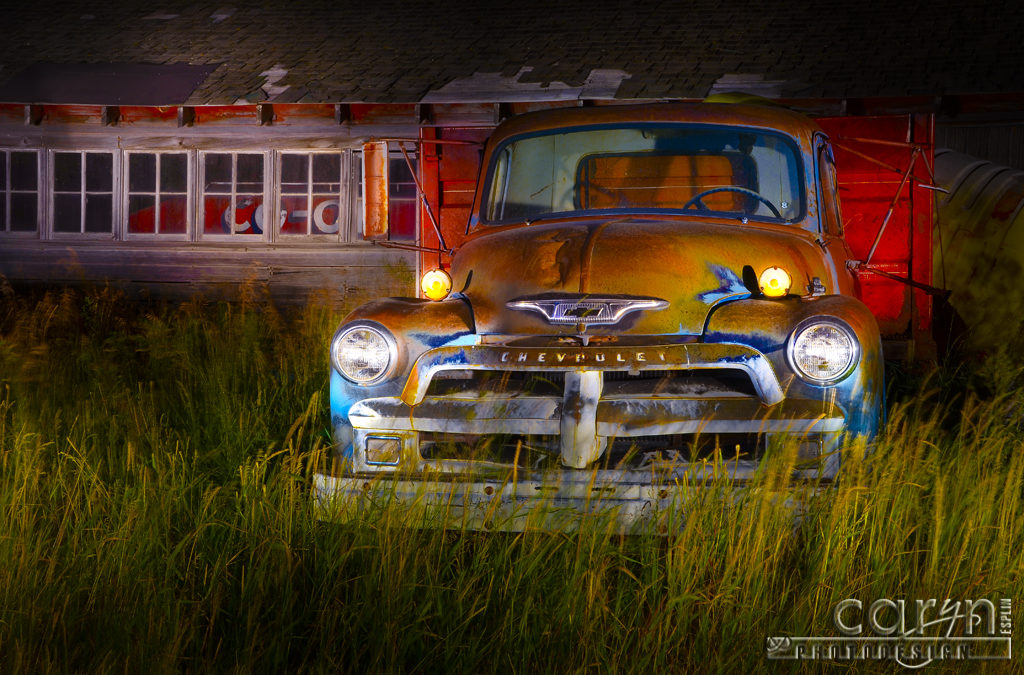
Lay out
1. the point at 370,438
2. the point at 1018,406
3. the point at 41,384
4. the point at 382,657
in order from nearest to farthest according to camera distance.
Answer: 1. the point at 382,657
2. the point at 370,438
3. the point at 1018,406
4. the point at 41,384

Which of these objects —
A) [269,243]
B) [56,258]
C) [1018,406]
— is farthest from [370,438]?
[56,258]

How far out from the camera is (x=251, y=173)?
14016 mm

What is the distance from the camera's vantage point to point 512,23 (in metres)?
15.2

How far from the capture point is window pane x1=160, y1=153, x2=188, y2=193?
14227mm

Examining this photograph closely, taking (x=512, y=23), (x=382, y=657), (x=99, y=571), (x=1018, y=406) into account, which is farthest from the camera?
(x=512, y=23)

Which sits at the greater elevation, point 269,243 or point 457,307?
point 269,243

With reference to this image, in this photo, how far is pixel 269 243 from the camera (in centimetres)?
1378

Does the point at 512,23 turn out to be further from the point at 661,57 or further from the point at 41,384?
the point at 41,384

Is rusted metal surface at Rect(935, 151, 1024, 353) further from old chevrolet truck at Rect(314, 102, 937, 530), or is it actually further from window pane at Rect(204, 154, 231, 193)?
window pane at Rect(204, 154, 231, 193)

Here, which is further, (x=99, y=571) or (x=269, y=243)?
(x=269, y=243)

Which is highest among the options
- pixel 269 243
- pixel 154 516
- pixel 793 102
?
pixel 793 102

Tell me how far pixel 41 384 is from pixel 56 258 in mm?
9080

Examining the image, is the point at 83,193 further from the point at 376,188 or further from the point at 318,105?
the point at 376,188

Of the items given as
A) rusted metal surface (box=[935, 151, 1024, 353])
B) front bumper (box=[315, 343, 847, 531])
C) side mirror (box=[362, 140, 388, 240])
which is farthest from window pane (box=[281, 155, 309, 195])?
front bumper (box=[315, 343, 847, 531])
